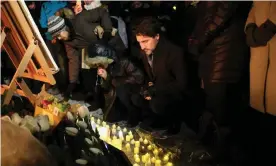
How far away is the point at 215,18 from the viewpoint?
104 inches

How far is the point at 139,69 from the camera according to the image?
3.38 metres

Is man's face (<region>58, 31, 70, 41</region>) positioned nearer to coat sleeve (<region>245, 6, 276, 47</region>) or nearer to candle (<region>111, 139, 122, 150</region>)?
candle (<region>111, 139, 122, 150</region>)

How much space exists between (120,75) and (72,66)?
2.93ft

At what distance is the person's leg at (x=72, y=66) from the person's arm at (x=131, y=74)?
2.60 feet

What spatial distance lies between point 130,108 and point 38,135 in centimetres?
120

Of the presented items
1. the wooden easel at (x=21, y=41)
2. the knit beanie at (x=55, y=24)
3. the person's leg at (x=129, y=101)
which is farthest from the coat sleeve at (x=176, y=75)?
the knit beanie at (x=55, y=24)

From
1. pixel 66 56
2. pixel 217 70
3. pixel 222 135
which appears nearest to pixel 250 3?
pixel 217 70

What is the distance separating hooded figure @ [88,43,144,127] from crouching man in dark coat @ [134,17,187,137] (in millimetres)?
119

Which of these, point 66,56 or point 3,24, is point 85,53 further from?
point 3,24

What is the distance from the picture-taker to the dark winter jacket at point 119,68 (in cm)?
339

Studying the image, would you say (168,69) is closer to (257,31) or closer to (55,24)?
(257,31)

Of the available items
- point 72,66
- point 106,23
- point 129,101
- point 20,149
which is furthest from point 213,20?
point 72,66

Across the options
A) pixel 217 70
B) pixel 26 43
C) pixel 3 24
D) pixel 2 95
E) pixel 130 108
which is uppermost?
pixel 3 24

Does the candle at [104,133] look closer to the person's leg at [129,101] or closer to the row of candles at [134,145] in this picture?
the row of candles at [134,145]
